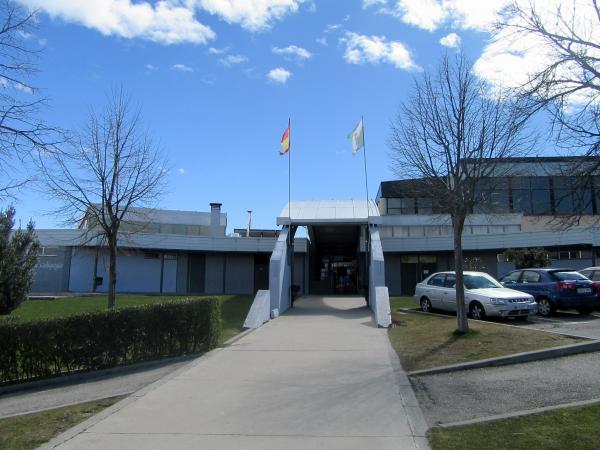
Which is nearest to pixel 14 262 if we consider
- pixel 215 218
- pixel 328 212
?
pixel 328 212

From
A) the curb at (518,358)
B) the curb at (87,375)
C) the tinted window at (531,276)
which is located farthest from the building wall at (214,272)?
the curb at (518,358)

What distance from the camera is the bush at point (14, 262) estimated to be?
59.9 ft

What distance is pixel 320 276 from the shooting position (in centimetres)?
4250

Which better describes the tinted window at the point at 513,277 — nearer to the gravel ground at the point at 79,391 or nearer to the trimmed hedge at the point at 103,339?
the trimmed hedge at the point at 103,339

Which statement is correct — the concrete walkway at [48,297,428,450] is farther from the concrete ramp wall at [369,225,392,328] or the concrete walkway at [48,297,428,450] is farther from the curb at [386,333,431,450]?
the concrete ramp wall at [369,225,392,328]

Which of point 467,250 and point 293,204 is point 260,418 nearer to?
point 293,204

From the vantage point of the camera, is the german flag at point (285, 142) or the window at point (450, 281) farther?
the german flag at point (285, 142)

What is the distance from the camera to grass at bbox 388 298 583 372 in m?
9.23

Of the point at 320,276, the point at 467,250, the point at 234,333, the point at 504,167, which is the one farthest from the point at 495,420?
the point at 320,276

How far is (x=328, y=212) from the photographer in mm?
26328

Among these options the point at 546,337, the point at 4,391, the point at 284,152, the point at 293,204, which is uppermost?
the point at 284,152

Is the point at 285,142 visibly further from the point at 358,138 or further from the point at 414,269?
the point at 414,269

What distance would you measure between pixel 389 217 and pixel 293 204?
12.3 meters

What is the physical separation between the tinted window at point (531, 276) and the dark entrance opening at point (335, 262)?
16.4 metres
